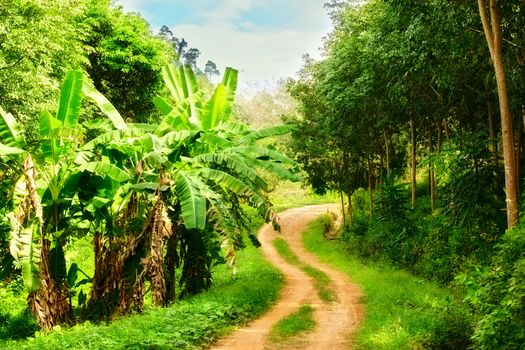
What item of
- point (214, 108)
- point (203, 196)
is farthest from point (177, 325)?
point (214, 108)

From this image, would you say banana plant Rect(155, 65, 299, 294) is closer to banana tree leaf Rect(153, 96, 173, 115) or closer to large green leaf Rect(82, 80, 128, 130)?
banana tree leaf Rect(153, 96, 173, 115)

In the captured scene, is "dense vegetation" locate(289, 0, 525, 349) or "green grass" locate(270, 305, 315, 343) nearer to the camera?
"dense vegetation" locate(289, 0, 525, 349)

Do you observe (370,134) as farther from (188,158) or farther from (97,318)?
(97,318)

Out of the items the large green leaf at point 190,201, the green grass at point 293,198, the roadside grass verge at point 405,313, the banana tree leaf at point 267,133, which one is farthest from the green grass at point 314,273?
the green grass at point 293,198

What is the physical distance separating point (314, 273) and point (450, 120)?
997 centimetres

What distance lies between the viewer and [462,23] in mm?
12414

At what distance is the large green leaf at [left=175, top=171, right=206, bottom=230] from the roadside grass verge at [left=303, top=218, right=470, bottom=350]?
3918 mm

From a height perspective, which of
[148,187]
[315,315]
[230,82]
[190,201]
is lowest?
[315,315]

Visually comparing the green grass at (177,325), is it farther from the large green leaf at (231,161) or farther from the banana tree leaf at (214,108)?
the banana tree leaf at (214,108)

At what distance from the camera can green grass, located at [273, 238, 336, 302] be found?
14828mm

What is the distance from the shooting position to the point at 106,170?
429 inches

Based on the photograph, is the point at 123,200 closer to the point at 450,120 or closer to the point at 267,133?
the point at 267,133

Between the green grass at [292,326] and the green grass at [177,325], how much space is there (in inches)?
34.8

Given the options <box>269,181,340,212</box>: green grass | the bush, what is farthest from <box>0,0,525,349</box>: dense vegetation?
<box>269,181,340,212</box>: green grass
